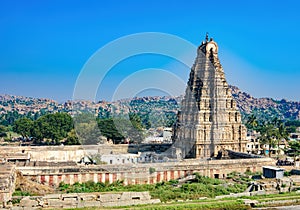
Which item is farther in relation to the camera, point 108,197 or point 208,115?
point 208,115

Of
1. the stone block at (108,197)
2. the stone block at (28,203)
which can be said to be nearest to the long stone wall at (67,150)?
the stone block at (28,203)

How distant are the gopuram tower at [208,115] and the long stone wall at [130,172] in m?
5.53

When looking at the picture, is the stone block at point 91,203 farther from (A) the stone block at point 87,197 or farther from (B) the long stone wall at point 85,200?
(A) the stone block at point 87,197

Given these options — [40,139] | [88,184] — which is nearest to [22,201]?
[88,184]

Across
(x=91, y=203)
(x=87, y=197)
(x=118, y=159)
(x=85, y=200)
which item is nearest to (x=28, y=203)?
(x=85, y=200)

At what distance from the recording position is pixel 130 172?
3291 cm

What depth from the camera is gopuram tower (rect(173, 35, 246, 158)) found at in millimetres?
40719

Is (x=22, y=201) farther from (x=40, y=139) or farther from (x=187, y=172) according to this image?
(x=40, y=139)

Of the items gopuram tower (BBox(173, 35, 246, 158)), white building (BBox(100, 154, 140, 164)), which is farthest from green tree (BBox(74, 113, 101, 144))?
gopuram tower (BBox(173, 35, 246, 158))

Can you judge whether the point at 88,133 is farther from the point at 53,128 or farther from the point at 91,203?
the point at 91,203

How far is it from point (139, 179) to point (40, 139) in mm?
33876

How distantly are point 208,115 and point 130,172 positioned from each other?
12.1 m

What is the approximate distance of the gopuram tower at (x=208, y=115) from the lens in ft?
134

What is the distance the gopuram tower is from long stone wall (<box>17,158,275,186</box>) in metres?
5.53
